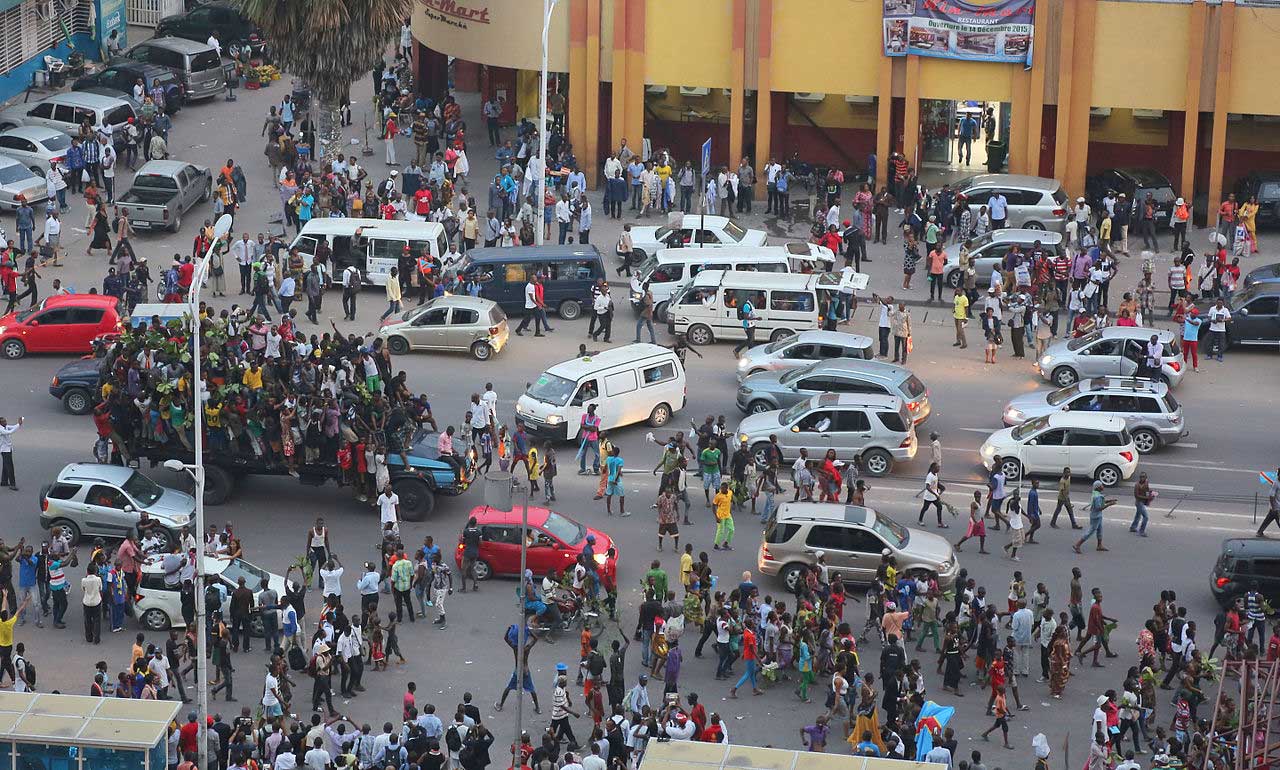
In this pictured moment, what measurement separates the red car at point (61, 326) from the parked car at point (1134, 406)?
684 inches

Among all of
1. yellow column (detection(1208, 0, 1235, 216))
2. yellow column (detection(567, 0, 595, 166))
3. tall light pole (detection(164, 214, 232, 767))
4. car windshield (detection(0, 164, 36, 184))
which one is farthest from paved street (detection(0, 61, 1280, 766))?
yellow column (detection(567, 0, 595, 166))

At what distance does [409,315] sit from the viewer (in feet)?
139

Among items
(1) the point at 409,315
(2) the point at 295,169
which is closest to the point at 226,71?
(2) the point at 295,169

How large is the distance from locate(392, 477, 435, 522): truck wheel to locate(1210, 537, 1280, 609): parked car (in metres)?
12.5

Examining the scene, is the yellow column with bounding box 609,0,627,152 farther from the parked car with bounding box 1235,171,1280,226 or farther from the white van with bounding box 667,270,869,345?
the parked car with bounding box 1235,171,1280,226

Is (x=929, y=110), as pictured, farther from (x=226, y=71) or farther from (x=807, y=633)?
(x=807, y=633)

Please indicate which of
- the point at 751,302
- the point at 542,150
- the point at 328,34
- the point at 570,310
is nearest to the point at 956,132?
the point at 542,150

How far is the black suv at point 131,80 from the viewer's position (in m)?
57.5

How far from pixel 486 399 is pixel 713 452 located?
433 cm

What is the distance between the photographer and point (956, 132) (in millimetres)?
57094

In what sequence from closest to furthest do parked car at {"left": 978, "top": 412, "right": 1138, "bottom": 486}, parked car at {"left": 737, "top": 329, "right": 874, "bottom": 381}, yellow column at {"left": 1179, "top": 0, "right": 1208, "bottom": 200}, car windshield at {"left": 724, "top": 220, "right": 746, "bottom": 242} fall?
parked car at {"left": 978, "top": 412, "right": 1138, "bottom": 486}
parked car at {"left": 737, "top": 329, "right": 874, "bottom": 381}
car windshield at {"left": 724, "top": 220, "right": 746, "bottom": 242}
yellow column at {"left": 1179, "top": 0, "right": 1208, "bottom": 200}

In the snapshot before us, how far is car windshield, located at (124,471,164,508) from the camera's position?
33812 millimetres

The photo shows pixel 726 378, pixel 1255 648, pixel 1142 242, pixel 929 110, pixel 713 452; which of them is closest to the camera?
pixel 1255 648

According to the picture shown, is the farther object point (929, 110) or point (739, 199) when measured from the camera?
point (929, 110)
